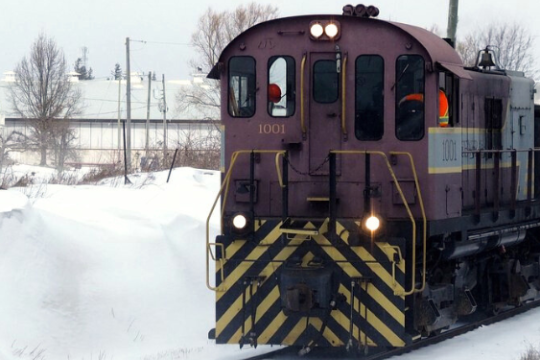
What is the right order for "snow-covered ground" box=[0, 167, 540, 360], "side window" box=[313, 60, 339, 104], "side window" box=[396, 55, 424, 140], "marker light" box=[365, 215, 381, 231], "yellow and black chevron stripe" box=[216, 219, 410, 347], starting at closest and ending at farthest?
"marker light" box=[365, 215, 381, 231] → "yellow and black chevron stripe" box=[216, 219, 410, 347] → "side window" box=[396, 55, 424, 140] → "side window" box=[313, 60, 339, 104] → "snow-covered ground" box=[0, 167, 540, 360]

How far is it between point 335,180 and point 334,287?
3.41 ft

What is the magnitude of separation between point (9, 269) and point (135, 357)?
1.79m

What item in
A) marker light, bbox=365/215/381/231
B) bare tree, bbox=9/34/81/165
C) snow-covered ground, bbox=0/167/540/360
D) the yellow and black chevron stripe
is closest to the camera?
marker light, bbox=365/215/381/231

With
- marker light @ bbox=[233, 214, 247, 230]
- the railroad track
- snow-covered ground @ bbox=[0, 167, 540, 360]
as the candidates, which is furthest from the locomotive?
snow-covered ground @ bbox=[0, 167, 540, 360]

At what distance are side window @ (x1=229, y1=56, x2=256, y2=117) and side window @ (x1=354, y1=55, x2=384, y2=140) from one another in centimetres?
109

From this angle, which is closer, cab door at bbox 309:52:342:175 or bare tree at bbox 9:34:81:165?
cab door at bbox 309:52:342:175

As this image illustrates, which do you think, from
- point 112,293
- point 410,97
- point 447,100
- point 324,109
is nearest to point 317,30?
point 324,109

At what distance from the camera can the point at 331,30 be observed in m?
9.49

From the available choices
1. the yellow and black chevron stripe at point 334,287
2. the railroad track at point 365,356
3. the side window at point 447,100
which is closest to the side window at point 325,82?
the side window at point 447,100

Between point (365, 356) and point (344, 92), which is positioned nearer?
point (344, 92)

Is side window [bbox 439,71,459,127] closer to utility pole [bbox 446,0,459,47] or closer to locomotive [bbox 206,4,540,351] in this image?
locomotive [bbox 206,4,540,351]

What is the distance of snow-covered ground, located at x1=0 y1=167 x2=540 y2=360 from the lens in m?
10.1

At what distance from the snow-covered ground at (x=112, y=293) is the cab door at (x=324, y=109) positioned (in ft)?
7.45

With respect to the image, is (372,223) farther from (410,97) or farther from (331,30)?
(331,30)
